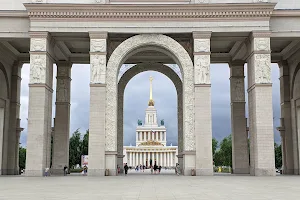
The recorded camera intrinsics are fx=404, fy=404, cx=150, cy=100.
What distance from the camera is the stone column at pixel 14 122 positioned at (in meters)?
37.5

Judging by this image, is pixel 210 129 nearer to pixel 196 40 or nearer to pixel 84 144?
pixel 196 40

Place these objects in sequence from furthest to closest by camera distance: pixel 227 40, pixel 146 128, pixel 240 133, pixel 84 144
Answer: pixel 146 128, pixel 84 144, pixel 240 133, pixel 227 40

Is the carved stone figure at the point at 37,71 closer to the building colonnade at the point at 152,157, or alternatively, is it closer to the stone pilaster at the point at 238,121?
the stone pilaster at the point at 238,121

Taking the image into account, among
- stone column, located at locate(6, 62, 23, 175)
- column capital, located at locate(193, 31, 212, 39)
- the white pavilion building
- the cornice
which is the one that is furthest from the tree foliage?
the white pavilion building

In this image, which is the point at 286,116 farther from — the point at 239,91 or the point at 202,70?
the point at 202,70

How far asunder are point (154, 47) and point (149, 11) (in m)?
3.06

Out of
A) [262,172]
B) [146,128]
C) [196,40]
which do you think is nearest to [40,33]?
[196,40]

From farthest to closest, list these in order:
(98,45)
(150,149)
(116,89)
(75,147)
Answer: (150,149) < (75,147) < (116,89) < (98,45)

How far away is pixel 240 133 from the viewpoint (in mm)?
37125

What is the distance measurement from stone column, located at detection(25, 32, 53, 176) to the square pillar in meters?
21.5

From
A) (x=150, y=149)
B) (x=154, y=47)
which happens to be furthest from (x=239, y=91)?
(x=150, y=149)

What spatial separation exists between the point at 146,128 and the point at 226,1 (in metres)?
96.0

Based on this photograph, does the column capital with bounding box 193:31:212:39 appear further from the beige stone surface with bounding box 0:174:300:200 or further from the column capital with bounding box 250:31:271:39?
the beige stone surface with bounding box 0:174:300:200

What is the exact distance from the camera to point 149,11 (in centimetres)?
Answer: 3102
